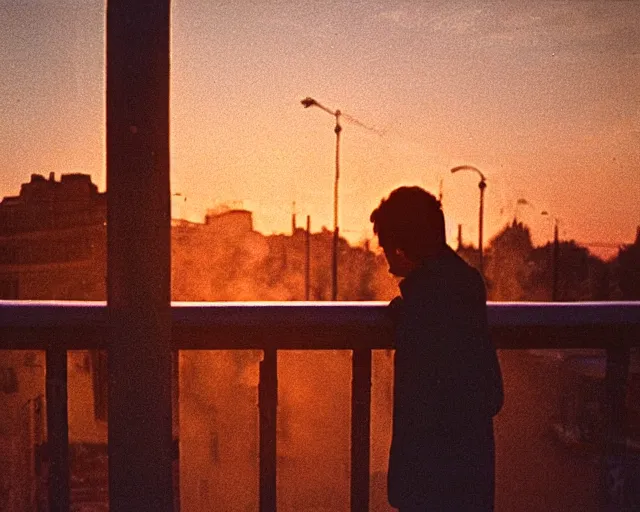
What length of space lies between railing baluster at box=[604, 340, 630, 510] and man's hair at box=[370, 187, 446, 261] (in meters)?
0.46

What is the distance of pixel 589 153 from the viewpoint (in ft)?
183

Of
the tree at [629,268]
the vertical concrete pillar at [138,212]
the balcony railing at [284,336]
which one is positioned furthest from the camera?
the tree at [629,268]

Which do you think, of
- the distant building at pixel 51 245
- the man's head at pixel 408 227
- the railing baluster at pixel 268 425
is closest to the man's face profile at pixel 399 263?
the man's head at pixel 408 227

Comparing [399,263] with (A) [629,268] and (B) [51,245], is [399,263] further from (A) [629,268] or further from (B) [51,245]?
(A) [629,268]

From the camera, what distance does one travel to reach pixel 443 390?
4.34 feet

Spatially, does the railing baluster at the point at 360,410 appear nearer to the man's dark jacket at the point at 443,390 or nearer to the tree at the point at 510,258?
the man's dark jacket at the point at 443,390

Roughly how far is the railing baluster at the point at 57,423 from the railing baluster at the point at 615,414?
46.3 inches

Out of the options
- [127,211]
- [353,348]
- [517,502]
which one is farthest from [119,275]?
[517,502]

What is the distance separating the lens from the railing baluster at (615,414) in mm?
1414

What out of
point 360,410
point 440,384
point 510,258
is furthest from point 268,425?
point 510,258

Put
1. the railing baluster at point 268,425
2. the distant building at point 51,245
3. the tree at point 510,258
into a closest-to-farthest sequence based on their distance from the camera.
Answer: the railing baluster at point 268,425
the distant building at point 51,245
the tree at point 510,258

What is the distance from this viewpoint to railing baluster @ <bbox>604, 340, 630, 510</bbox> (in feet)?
4.64

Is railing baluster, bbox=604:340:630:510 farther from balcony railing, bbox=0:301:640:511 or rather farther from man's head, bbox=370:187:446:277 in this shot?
man's head, bbox=370:187:446:277

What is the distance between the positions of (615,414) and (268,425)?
76 centimetres
